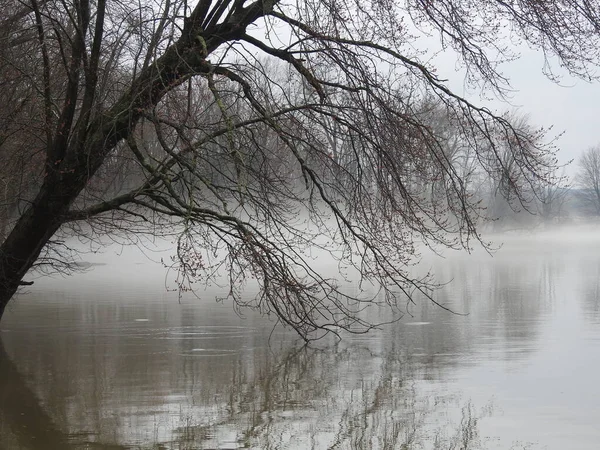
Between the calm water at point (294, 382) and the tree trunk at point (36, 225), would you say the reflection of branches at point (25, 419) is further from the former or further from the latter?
the tree trunk at point (36, 225)

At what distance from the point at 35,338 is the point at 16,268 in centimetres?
357

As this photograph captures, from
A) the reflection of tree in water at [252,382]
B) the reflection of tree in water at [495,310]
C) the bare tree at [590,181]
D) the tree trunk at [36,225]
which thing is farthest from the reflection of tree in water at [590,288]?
the bare tree at [590,181]

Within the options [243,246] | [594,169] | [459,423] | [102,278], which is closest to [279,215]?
[243,246]

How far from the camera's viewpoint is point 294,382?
440 inches

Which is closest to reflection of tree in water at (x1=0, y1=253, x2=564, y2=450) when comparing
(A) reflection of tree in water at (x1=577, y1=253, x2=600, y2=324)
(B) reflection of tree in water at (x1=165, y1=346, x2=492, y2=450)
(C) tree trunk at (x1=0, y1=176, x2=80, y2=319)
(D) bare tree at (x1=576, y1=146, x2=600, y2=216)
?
(B) reflection of tree in water at (x1=165, y1=346, x2=492, y2=450)

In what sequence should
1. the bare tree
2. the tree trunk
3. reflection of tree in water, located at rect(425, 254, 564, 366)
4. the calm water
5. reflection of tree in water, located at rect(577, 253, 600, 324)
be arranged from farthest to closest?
the bare tree → reflection of tree in water, located at rect(577, 253, 600, 324) → reflection of tree in water, located at rect(425, 254, 564, 366) → the tree trunk → the calm water

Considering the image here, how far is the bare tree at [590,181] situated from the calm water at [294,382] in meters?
82.9

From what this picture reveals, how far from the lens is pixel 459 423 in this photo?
8.85 meters

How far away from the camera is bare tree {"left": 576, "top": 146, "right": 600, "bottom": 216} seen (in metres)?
97.9

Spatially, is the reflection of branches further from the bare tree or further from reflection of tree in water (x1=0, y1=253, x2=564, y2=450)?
the bare tree

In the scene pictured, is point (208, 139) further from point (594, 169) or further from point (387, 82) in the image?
point (594, 169)

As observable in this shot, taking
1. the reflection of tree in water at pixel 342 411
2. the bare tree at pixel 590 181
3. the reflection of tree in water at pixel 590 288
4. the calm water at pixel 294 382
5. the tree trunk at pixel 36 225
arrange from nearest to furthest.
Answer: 1. the reflection of tree in water at pixel 342 411
2. the calm water at pixel 294 382
3. the tree trunk at pixel 36 225
4. the reflection of tree in water at pixel 590 288
5. the bare tree at pixel 590 181

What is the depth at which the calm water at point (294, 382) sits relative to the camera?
8555mm

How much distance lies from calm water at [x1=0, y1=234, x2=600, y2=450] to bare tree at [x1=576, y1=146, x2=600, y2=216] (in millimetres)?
82902
